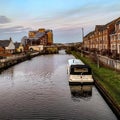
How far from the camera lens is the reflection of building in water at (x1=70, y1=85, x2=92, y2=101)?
35.7 metres

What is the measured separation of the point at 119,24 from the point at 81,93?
38.1m

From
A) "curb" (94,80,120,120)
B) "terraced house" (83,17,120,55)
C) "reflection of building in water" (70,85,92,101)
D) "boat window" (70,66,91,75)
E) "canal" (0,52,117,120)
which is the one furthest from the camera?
"terraced house" (83,17,120,55)

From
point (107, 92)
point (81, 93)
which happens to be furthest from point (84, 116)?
point (81, 93)

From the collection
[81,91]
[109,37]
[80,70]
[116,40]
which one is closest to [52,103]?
[81,91]

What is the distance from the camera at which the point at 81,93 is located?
121 ft

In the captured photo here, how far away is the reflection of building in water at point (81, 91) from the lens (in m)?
35.7

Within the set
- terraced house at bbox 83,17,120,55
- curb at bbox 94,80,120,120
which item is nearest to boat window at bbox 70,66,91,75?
curb at bbox 94,80,120,120

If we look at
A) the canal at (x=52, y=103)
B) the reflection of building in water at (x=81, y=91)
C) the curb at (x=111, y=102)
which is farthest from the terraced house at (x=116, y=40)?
the curb at (x=111, y=102)

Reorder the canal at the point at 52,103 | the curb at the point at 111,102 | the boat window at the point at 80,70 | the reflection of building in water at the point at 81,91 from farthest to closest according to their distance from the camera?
the boat window at the point at 80,70, the reflection of building in water at the point at 81,91, the canal at the point at 52,103, the curb at the point at 111,102

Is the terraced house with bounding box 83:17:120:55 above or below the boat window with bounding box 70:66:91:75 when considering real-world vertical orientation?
above

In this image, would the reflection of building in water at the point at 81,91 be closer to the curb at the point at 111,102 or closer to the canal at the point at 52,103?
the canal at the point at 52,103

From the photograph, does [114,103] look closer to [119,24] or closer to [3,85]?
[3,85]

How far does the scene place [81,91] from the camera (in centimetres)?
3797

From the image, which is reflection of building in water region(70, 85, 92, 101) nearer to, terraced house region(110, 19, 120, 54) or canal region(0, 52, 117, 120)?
canal region(0, 52, 117, 120)
